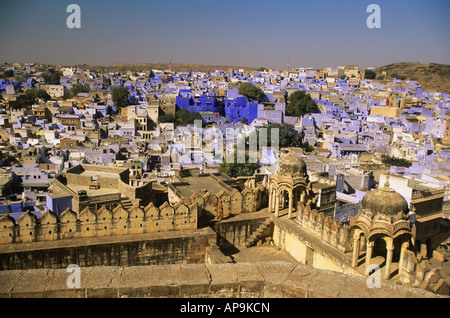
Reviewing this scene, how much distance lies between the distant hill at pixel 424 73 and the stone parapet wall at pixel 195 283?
76.9 meters

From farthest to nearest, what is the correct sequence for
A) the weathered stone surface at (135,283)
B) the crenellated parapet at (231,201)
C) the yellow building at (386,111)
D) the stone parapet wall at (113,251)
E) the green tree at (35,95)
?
1. the green tree at (35,95)
2. the yellow building at (386,111)
3. the crenellated parapet at (231,201)
4. the stone parapet wall at (113,251)
5. the weathered stone surface at (135,283)

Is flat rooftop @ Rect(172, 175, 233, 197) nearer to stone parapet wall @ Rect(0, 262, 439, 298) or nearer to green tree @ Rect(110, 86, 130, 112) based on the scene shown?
stone parapet wall @ Rect(0, 262, 439, 298)

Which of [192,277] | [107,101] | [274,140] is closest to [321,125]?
[274,140]

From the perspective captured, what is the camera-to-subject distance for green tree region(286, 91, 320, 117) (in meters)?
47.6

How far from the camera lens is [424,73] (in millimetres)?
79812

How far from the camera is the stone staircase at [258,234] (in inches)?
382

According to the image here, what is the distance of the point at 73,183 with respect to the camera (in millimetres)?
14102

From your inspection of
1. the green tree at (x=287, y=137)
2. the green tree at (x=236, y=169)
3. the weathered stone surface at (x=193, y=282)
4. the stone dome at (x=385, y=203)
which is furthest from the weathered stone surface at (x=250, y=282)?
the green tree at (x=287, y=137)

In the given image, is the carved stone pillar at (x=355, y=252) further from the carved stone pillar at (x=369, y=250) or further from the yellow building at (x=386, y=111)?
the yellow building at (x=386, y=111)

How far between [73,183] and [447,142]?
36092 millimetres

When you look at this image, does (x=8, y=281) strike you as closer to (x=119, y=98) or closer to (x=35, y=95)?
(x=119, y=98)

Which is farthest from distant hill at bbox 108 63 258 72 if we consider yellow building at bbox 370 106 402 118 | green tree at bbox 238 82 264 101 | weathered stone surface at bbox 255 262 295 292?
weathered stone surface at bbox 255 262 295 292

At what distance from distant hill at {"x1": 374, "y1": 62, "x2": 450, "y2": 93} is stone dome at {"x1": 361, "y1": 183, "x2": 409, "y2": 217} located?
73.0m
